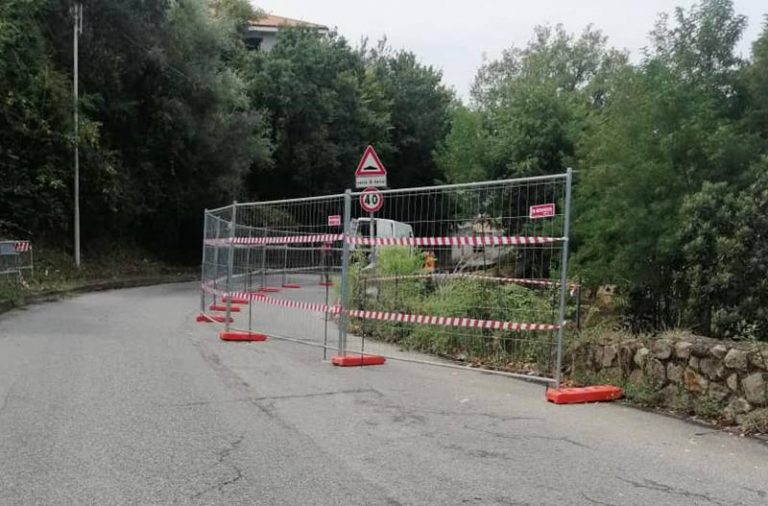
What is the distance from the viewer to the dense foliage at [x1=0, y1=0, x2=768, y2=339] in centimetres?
873

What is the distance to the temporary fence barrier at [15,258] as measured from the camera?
701 inches

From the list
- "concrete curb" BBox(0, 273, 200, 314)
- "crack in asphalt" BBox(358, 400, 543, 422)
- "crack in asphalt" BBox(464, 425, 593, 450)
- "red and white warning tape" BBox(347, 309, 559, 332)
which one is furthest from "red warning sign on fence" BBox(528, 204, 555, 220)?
"concrete curb" BBox(0, 273, 200, 314)

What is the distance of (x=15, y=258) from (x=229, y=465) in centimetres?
1632

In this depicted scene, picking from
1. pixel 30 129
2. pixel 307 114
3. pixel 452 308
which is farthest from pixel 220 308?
pixel 307 114

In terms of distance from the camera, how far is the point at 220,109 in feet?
97.6

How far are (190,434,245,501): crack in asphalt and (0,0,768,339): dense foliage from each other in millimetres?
5600

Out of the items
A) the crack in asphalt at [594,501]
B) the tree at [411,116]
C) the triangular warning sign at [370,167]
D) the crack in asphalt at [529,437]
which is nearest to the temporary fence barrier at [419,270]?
the triangular warning sign at [370,167]

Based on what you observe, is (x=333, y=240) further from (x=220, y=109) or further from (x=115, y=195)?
(x=220, y=109)

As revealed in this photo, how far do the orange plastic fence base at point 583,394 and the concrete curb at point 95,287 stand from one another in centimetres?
1287

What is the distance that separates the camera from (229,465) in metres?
5.07

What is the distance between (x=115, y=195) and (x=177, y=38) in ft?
24.0

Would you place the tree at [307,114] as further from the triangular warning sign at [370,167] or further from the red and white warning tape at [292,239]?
the red and white warning tape at [292,239]

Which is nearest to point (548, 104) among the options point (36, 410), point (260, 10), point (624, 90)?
point (624, 90)

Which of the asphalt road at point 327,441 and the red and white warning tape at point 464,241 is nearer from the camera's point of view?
the asphalt road at point 327,441
